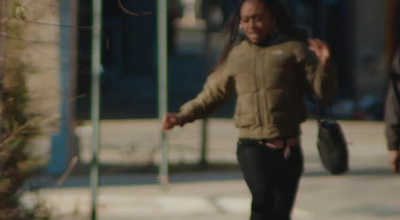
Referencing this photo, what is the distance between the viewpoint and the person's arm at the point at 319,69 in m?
6.34

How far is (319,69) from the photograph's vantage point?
20.9 ft

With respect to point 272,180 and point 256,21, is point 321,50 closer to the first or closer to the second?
point 256,21

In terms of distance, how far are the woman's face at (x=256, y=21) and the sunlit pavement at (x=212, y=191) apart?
41.5 inches

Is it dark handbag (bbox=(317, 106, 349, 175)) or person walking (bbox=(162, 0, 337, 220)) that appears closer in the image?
person walking (bbox=(162, 0, 337, 220))

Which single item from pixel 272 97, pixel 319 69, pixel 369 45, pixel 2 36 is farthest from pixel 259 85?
pixel 369 45

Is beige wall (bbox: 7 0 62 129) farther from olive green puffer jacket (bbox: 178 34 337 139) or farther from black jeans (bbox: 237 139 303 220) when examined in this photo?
black jeans (bbox: 237 139 303 220)

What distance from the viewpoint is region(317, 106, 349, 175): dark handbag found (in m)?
6.53

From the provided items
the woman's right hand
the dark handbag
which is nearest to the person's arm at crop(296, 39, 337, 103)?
the dark handbag

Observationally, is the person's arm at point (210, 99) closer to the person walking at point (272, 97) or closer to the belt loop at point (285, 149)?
the person walking at point (272, 97)

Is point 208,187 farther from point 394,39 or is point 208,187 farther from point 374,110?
point 394,39

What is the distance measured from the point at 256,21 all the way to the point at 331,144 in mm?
784

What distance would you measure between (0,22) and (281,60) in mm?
1535

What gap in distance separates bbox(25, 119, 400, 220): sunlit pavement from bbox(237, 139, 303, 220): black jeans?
2.70ft

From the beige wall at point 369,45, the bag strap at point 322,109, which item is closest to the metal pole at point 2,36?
the bag strap at point 322,109
